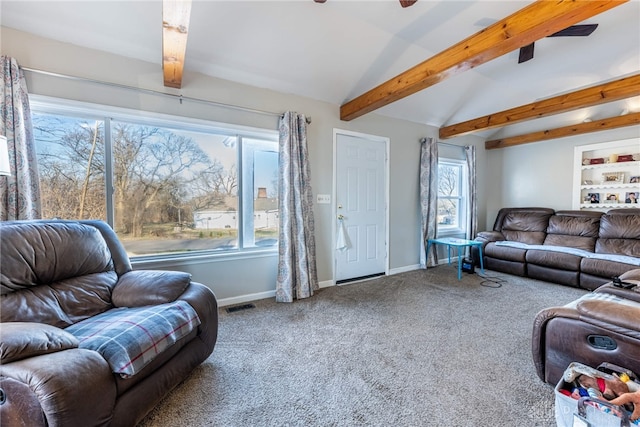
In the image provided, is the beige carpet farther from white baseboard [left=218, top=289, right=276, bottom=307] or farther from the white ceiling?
the white ceiling

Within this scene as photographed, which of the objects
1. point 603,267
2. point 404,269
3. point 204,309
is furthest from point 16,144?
point 603,267

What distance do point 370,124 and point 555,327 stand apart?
3.09m

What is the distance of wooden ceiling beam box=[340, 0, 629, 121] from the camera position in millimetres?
1660

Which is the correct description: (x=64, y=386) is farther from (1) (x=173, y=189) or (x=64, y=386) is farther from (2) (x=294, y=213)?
(2) (x=294, y=213)

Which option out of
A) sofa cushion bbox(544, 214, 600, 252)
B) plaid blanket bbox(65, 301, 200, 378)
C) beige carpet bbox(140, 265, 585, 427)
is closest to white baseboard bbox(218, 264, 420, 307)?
beige carpet bbox(140, 265, 585, 427)

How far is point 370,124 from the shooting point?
3883mm

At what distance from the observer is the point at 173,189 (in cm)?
276

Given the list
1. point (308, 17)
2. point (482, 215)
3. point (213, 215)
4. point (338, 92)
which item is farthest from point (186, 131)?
point (482, 215)

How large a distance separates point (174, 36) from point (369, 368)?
2.69 metres

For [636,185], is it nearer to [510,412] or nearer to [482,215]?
[482,215]

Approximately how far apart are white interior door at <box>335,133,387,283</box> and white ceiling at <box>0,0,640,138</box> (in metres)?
0.77

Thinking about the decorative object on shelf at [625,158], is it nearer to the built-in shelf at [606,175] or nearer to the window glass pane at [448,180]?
the built-in shelf at [606,175]

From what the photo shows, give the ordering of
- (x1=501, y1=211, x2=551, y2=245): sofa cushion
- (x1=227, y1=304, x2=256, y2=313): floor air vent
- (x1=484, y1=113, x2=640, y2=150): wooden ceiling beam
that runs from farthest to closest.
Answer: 1. (x1=501, y1=211, x2=551, y2=245): sofa cushion
2. (x1=484, y1=113, x2=640, y2=150): wooden ceiling beam
3. (x1=227, y1=304, x2=256, y2=313): floor air vent

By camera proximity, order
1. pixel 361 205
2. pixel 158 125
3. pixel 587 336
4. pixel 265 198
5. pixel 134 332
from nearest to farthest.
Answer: pixel 134 332, pixel 587 336, pixel 158 125, pixel 265 198, pixel 361 205
